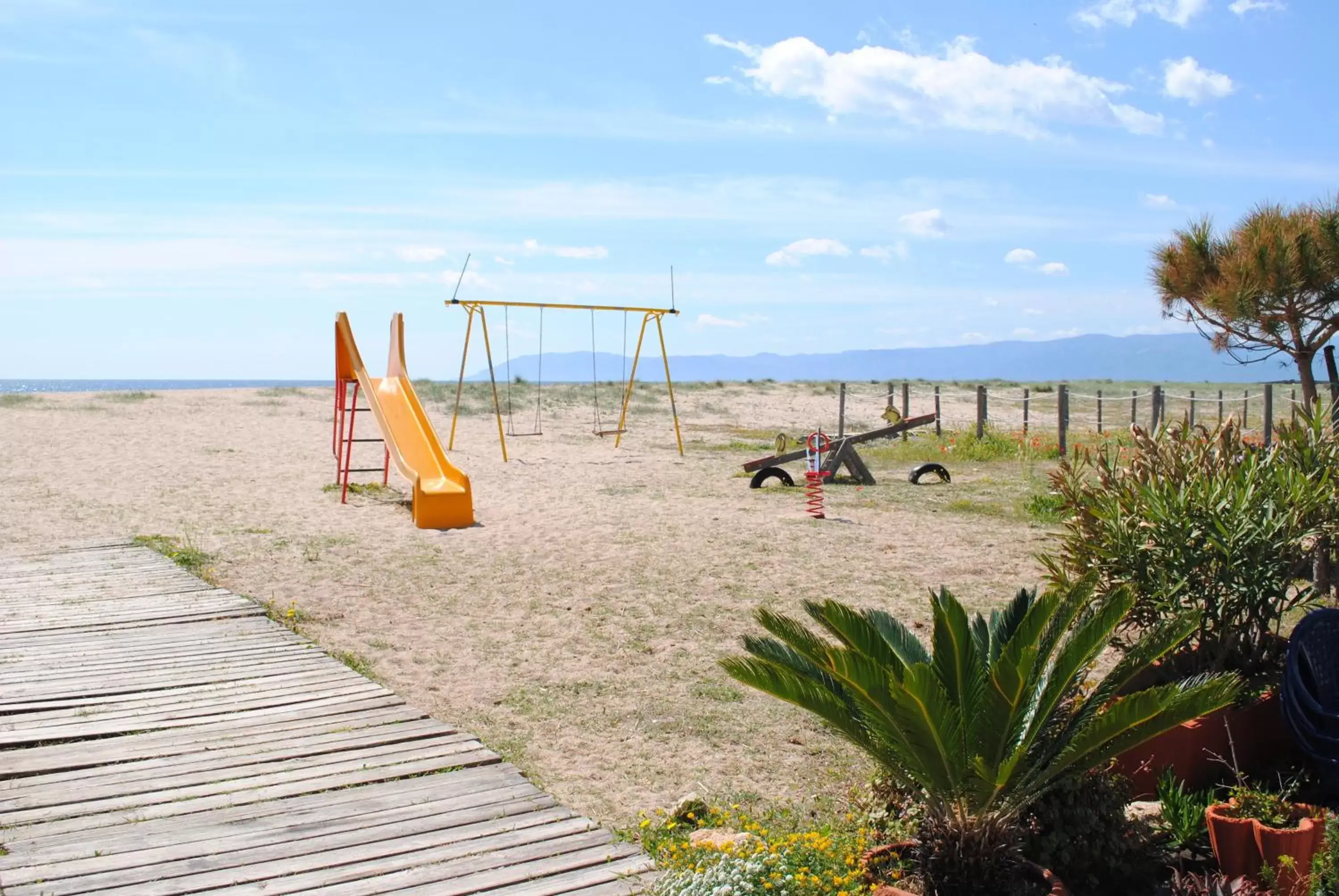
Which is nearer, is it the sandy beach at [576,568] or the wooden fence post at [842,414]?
the sandy beach at [576,568]

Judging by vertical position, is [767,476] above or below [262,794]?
above

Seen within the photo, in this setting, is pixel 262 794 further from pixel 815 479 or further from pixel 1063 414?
pixel 1063 414

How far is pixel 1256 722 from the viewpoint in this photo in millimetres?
4613

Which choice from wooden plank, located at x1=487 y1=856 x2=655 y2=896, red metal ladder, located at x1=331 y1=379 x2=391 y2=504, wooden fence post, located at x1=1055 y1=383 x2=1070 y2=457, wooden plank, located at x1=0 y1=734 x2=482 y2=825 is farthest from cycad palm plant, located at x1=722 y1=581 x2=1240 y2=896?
wooden fence post, located at x1=1055 y1=383 x2=1070 y2=457

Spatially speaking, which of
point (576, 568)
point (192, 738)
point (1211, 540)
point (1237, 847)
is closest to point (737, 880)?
point (1237, 847)

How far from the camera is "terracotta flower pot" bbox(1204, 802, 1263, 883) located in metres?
3.73

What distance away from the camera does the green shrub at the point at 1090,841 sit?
3.76m

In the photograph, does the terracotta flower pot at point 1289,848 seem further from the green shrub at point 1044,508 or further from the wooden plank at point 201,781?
the green shrub at point 1044,508

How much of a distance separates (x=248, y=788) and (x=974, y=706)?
286 cm

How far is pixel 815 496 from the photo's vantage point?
496 inches

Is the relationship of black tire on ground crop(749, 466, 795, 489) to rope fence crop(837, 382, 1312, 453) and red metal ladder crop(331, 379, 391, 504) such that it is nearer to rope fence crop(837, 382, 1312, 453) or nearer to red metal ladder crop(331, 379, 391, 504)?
rope fence crop(837, 382, 1312, 453)

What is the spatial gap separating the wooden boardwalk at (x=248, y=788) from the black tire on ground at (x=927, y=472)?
35.6 feet

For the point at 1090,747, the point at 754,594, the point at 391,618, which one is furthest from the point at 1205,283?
the point at 1090,747

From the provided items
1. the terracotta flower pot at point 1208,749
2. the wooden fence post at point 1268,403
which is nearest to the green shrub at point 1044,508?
the wooden fence post at point 1268,403
